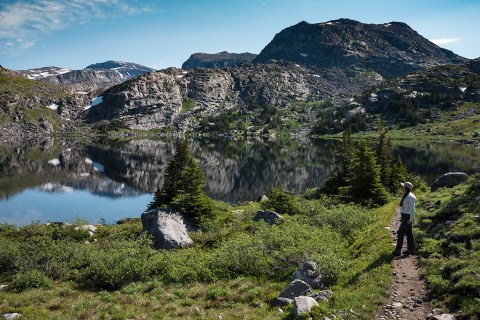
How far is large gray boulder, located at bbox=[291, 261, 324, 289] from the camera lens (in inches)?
706

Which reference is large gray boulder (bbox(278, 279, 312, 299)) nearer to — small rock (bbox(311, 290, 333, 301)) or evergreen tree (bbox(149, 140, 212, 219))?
small rock (bbox(311, 290, 333, 301))

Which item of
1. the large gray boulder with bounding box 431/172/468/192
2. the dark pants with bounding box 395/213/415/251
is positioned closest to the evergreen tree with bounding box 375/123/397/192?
the large gray boulder with bounding box 431/172/468/192

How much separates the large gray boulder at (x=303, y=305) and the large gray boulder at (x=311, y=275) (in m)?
3.08

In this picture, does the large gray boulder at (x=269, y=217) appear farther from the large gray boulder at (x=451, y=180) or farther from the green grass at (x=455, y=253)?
the large gray boulder at (x=451, y=180)

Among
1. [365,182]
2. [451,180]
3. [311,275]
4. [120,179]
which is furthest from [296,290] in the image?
[120,179]

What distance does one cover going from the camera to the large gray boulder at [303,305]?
45.6 feet

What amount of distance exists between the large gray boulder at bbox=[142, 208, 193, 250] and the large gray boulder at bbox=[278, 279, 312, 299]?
15.5 meters

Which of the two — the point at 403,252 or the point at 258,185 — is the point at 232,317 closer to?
the point at 403,252

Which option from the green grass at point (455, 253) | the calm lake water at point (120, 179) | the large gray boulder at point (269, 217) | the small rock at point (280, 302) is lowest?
the calm lake water at point (120, 179)

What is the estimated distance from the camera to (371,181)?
46688mm

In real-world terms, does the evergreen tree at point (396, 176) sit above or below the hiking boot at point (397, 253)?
below

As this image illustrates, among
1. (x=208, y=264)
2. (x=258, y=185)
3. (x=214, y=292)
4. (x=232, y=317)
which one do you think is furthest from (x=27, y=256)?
(x=258, y=185)

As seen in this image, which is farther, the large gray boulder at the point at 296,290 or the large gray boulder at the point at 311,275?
the large gray boulder at the point at 311,275

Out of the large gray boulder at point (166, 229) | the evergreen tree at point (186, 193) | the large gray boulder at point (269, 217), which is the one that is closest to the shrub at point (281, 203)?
the large gray boulder at point (269, 217)
